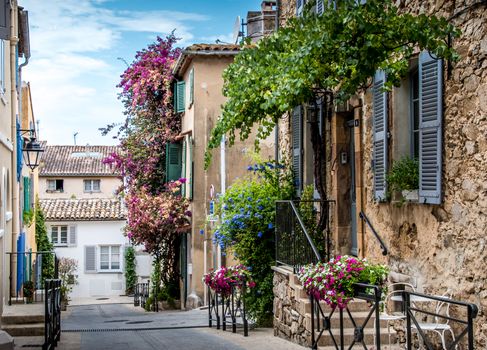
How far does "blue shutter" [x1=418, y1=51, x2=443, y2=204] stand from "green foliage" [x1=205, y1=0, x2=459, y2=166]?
0.28 meters

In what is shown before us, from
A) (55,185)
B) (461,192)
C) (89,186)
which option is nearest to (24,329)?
(461,192)

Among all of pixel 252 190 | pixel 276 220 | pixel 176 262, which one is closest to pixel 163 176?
pixel 176 262

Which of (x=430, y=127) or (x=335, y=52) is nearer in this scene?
(x=430, y=127)

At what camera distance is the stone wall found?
7750 mm

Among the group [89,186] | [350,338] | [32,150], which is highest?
[32,150]

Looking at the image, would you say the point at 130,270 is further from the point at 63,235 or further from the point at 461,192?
the point at 461,192

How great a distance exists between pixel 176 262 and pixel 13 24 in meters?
10.3

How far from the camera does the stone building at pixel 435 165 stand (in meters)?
7.83

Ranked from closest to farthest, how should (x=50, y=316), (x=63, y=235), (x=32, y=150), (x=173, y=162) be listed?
(x=50, y=316)
(x=32, y=150)
(x=173, y=162)
(x=63, y=235)

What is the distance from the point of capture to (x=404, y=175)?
9336 millimetres

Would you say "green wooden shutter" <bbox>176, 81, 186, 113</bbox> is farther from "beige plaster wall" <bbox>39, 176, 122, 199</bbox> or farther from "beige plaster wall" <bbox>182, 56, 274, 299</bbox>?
"beige plaster wall" <bbox>39, 176, 122, 199</bbox>

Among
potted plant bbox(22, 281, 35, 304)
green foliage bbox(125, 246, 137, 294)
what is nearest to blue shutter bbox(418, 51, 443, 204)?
potted plant bbox(22, 281, 35, 304)

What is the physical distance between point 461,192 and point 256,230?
6.38 metres

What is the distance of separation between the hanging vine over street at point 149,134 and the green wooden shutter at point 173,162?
31 cm
